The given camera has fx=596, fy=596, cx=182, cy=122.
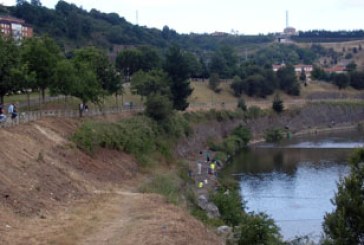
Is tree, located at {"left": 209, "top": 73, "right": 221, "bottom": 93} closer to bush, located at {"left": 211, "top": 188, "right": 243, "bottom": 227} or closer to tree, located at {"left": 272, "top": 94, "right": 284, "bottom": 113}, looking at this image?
tree, located at {"left": 272, "top": 94, "right": 284, "bottom": 113}

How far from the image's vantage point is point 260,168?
230 ft

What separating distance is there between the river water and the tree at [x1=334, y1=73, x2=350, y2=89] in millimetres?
36142

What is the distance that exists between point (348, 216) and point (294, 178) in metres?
36.4

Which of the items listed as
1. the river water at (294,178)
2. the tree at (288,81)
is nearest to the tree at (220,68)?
the tree at (288,81)

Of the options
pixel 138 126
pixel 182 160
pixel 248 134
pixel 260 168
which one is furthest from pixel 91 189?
pixel 248 134

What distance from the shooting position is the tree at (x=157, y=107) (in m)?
68.4

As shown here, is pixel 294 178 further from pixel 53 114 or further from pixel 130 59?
pixel 130 59

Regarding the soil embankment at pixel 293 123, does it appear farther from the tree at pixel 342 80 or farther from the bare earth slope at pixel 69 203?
the bare earth slope at pixel 69 203

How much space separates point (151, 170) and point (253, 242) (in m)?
26.9

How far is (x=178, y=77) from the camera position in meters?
85.0

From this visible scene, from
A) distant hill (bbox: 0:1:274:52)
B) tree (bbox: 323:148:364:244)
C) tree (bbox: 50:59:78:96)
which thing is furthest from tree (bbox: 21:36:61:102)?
distant hill (bbox: 0:1:274:52)

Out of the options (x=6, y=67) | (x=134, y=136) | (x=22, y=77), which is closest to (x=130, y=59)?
(x=134, y=136)

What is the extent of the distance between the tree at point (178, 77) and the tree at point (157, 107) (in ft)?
43.7

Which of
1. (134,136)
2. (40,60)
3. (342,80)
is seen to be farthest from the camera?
(342,80)
